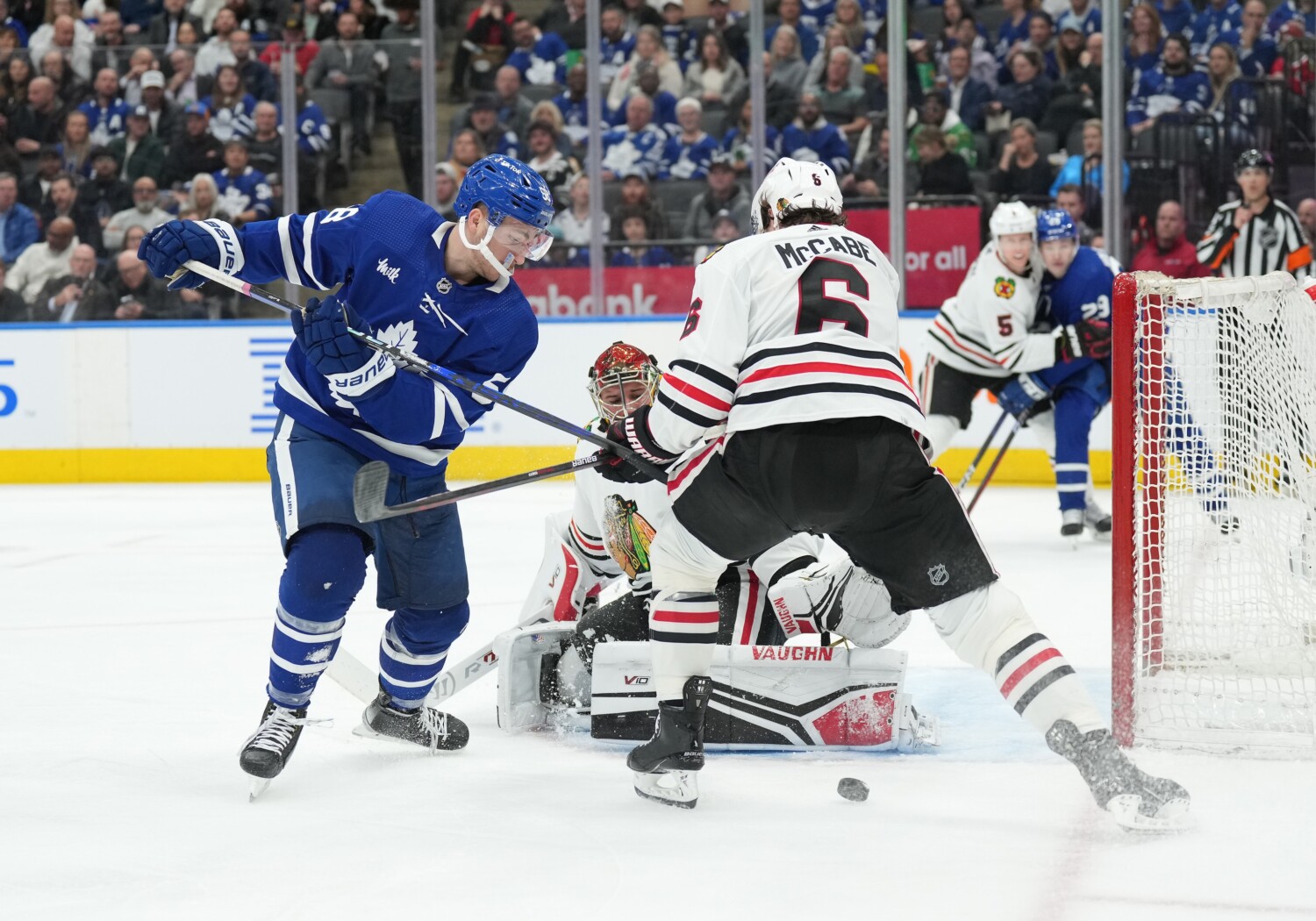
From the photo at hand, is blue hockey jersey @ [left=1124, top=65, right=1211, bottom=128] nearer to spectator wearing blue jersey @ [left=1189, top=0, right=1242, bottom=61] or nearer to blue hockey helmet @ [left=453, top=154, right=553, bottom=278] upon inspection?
spectator wearing blue jersey @ [left=1189, top=0, right=1242, bottom=61]

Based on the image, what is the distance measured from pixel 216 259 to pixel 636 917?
132cm

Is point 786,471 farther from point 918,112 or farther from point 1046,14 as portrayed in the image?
point 1046,14

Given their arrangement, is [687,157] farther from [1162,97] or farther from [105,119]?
[105,119]

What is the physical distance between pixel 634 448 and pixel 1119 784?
85cm

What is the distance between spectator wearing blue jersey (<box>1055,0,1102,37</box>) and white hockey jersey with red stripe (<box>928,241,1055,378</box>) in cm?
223

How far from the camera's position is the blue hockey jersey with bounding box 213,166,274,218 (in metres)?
7.64

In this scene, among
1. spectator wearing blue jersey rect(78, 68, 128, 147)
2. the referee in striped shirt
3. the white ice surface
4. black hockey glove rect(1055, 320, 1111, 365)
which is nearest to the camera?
the white ice surface

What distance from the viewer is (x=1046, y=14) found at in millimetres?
7430

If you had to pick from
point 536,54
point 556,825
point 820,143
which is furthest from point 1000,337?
point 536,54

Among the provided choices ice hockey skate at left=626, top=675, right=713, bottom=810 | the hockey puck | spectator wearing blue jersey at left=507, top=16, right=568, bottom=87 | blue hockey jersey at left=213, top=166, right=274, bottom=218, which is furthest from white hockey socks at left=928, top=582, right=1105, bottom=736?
blue hockey jersey at left=213, top=166, right=274, bottom=218

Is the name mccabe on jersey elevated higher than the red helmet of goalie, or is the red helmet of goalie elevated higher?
the name mccabe on jersey

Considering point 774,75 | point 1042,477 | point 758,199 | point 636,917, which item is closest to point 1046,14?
point 774,75

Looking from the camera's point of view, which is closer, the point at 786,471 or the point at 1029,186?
the point at 786,471

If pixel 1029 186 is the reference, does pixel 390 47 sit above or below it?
above
